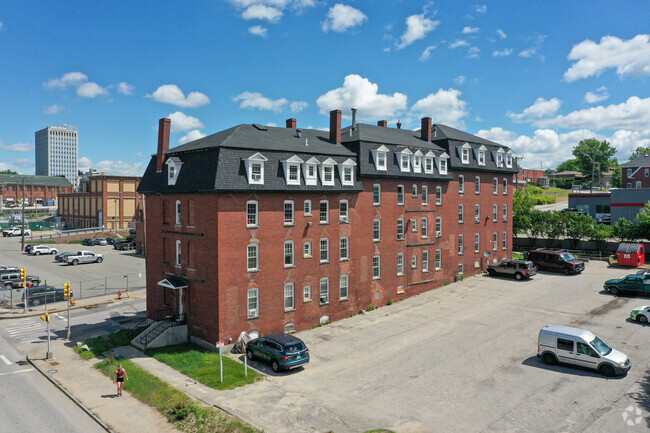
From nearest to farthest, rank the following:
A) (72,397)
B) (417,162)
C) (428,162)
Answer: (72,397)
(417,162)
(428,162)

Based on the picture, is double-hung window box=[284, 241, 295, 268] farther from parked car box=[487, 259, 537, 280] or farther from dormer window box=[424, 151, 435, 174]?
parked car box=[487, 259, 537, 280]

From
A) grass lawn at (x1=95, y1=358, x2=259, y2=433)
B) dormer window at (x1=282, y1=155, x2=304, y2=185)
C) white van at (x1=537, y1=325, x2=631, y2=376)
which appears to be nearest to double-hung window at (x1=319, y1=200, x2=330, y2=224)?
dormer window at (x1=282, y1=155, x2=304, y2=185)

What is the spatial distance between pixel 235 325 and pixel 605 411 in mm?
20966

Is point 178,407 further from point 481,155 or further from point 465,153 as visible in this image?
point 481,155

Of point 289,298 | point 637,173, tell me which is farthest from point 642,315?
point 637,173

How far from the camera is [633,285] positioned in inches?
1503

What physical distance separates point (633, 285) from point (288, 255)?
30126mm

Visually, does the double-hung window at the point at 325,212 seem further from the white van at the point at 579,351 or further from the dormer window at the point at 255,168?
the white van at the point at 579,351

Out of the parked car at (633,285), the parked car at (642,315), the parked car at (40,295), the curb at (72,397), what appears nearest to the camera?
the curb at (72,397)

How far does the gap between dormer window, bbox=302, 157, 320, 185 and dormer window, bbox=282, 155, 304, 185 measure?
2.14 ft

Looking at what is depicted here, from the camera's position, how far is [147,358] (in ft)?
93.6

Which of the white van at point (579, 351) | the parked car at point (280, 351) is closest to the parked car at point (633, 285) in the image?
the white van at point (579, 351)

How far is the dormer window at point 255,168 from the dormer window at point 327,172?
5208 millimetres

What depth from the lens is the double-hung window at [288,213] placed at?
3212 cm
